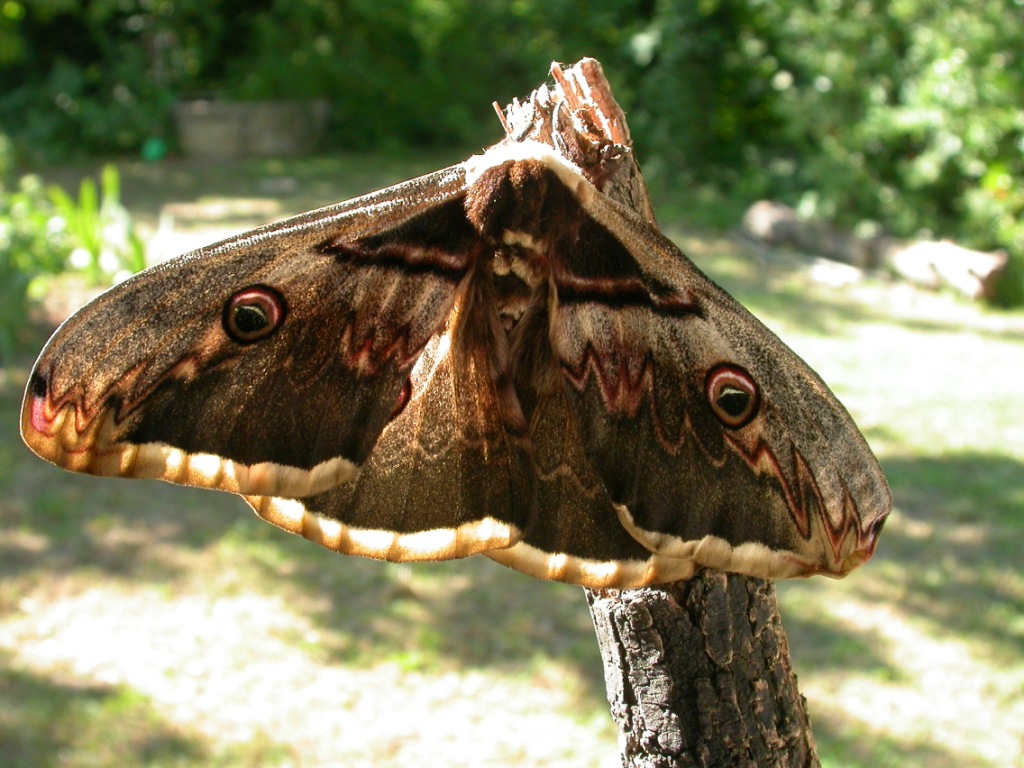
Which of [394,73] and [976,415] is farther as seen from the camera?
[394,73]

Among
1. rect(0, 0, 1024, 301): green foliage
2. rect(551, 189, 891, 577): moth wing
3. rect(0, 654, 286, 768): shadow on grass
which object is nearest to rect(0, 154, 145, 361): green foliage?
rect(0, 654, 286, 768): shadow on grass

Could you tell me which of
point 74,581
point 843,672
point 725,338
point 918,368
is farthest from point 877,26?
point 725,338

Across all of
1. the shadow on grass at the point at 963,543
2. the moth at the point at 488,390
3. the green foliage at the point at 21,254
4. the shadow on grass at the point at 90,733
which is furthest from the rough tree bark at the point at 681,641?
the green foliage at the point at 21,254

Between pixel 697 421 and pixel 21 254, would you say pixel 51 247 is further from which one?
pixel 697 421

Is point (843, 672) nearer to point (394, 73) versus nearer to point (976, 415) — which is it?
point (976, 415)

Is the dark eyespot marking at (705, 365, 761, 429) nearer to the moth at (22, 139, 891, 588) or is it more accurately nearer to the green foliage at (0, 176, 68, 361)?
the moth at (22, 139, 891, 588)

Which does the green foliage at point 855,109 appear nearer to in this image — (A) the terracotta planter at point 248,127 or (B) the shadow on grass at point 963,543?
(B) the shadow on grass at point 963,543
